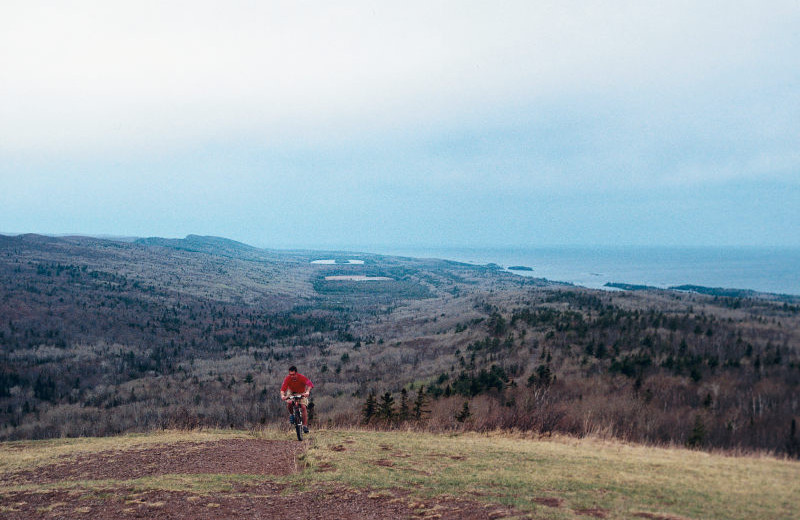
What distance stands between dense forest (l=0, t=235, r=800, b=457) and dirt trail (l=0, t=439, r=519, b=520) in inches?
295

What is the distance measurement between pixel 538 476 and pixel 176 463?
9.16 metres

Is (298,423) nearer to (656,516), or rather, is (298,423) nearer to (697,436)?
(656,516)

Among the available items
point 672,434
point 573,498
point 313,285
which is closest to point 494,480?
point 573,498

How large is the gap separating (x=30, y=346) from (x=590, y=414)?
204 feet

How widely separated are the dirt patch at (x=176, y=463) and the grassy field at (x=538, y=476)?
1.62 feet

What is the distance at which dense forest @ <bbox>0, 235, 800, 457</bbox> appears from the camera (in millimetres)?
14008

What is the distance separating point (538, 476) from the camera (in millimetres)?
8992

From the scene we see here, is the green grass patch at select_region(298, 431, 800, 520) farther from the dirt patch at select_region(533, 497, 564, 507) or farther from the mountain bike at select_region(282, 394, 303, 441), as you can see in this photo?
the mountain bike at select_region(282, 394, 303, 441)

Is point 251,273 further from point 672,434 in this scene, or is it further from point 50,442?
point 672,434

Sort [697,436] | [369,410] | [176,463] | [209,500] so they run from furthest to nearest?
[369,410], [697,436], [176,463], [209,500]

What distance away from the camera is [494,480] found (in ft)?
29.1

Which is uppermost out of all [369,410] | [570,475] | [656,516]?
[656,516]

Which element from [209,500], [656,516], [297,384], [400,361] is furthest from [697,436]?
[400,361]

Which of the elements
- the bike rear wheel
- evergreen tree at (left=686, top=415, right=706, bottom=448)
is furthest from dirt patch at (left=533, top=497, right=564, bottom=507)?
the bike rear wheel
